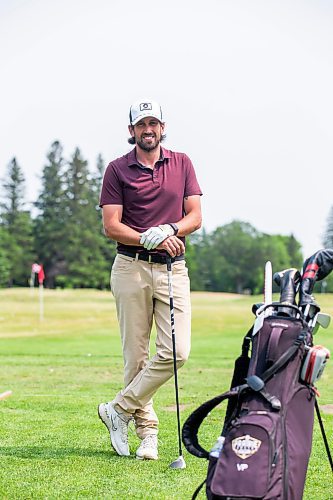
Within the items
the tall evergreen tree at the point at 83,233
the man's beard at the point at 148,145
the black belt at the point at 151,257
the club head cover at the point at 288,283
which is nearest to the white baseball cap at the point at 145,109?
the man's beard at the point at 148,145

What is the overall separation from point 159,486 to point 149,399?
1172mm

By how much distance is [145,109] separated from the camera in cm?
566

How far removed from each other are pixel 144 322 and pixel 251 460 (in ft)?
7.79

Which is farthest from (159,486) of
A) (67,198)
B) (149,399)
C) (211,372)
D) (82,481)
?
(67,198)

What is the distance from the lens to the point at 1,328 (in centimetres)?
2941

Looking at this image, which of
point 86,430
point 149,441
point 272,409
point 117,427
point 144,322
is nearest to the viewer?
point 272,409

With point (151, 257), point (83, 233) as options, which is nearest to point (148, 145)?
point (151, 257)

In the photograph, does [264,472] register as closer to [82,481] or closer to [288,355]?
[288,355]

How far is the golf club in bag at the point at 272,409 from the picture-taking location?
349 cm

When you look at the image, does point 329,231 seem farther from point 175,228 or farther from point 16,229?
point 175,228

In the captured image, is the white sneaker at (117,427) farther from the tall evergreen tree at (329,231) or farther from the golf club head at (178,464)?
the tall evergreen tree at (329,231)

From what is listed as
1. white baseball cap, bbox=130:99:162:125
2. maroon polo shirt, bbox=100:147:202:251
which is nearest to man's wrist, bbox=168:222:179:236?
maroon polo shirt, bbox=100:147:202:251

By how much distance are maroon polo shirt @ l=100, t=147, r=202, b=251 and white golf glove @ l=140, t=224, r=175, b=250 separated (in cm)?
26

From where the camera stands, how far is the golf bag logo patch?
3525mm
